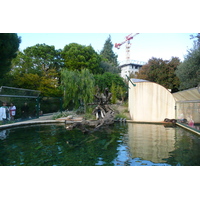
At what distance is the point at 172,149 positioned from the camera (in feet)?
18.3

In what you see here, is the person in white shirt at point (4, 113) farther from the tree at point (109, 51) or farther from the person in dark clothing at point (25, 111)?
the tree at point (109, 51)

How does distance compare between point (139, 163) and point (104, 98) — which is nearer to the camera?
point (139, 163)

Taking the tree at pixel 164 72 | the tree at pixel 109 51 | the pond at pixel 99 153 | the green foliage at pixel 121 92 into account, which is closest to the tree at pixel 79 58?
the green foliage at pixel 121 92

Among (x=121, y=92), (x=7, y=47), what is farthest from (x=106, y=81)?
(x=7, y=47)

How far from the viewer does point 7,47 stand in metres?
11.2

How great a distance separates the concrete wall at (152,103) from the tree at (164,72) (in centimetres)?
1331

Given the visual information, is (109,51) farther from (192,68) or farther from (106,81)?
(192,68)

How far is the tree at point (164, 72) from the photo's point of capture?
24625 millimetres

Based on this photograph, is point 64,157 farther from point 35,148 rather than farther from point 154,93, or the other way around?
point 154,93

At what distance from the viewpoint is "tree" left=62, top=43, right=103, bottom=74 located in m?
26.5

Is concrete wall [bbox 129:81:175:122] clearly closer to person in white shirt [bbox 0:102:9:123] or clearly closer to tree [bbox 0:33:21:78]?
person in white shirt [bbox 0:102:9:123]
